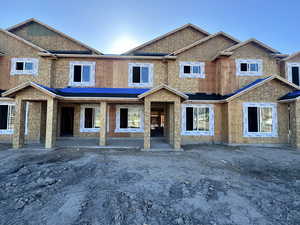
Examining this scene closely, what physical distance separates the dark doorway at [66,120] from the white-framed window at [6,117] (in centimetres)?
333

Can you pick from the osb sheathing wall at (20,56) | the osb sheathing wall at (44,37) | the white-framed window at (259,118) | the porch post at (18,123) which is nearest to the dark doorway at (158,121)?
the white-framed window at (259,118)

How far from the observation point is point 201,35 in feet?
46.0

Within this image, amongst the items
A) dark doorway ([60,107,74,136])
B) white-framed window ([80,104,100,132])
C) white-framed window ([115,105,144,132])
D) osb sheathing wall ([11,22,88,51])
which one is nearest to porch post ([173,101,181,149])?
white-framed window ([115,105,144,132])

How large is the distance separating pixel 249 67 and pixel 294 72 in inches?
159

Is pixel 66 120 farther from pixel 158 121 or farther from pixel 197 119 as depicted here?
pixel 197 119

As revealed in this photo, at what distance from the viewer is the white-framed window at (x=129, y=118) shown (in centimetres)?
1245

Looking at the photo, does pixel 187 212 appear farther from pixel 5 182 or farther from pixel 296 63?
pixel 296 63

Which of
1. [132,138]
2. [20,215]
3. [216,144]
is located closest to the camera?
[20,215]

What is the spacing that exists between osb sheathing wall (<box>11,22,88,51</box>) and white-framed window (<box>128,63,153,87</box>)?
501 cm

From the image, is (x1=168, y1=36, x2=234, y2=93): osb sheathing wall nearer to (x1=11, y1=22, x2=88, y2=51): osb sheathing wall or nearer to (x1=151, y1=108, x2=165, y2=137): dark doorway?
(x1=151, y1=108, x2=165, y2=137): dark doorway

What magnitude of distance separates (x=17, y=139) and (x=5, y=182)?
5.27m

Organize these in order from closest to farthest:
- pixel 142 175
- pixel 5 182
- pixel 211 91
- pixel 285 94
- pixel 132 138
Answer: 1. pixel 5 182
2. pixel 142 175
3. pixel 285 94
4. pixel 211 91
5. pixel 132 138

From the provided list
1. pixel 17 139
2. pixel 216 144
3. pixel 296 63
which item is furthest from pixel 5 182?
pixel 296 63

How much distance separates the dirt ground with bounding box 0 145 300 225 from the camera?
119 inches
